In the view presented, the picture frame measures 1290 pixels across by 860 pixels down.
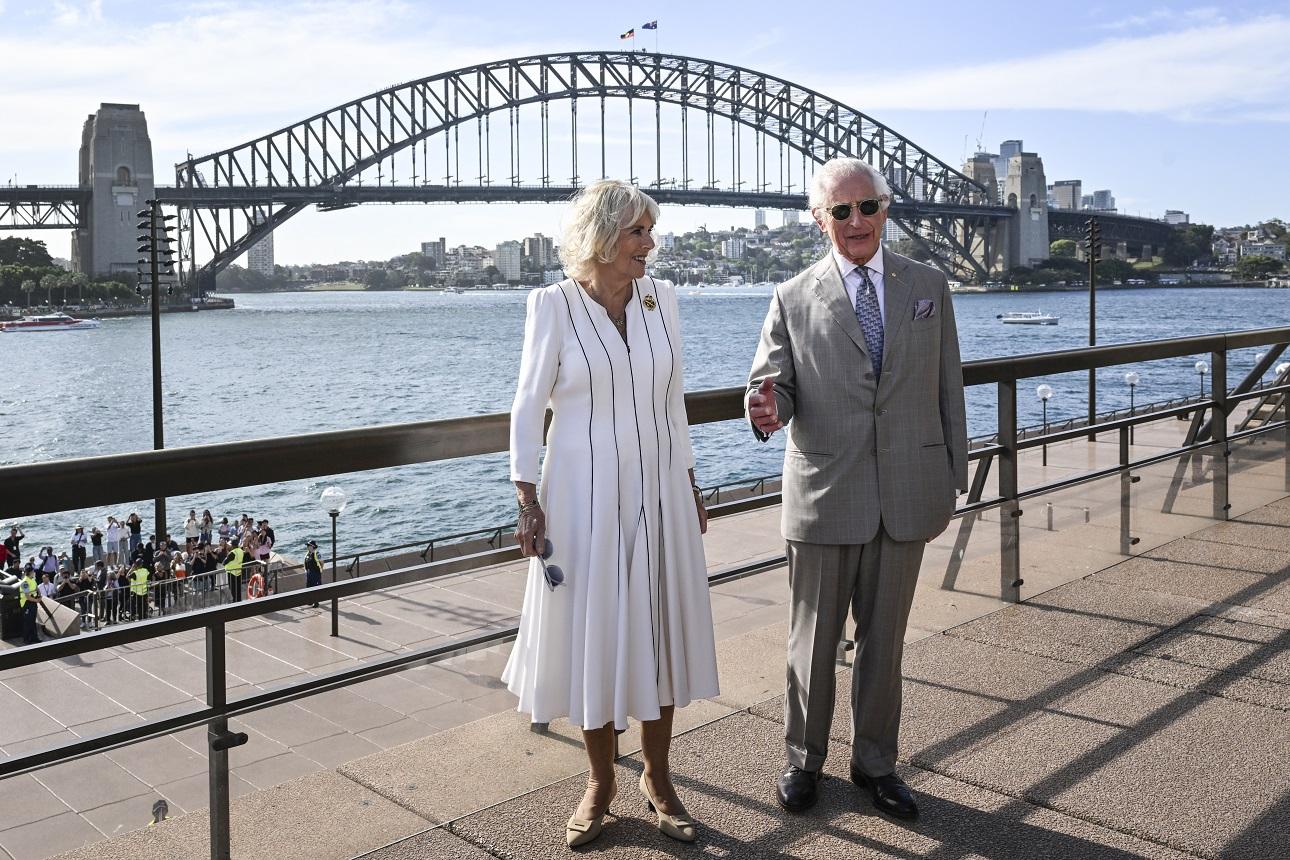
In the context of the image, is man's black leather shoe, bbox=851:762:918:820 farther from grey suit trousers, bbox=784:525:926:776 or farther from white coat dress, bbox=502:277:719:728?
white coat dress, bbox=502:277:719:728

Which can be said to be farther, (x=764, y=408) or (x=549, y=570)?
(x=764, y=408)

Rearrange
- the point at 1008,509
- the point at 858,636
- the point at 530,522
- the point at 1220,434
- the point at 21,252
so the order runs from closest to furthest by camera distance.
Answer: the point at 530,522, the point at 858,636, the point at 1008,509, the point at 1220,434, the point at 21,252

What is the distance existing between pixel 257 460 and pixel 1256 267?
117 metres

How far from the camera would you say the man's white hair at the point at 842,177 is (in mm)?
2252

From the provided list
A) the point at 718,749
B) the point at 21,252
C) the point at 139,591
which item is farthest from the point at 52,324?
the point at 718,749

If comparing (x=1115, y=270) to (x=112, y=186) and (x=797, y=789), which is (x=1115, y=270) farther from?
(x=797, y=789)

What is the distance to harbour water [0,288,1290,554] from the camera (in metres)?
29.7

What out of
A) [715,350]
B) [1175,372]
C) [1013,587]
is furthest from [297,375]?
[1013,587]

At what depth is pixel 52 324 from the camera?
251ft

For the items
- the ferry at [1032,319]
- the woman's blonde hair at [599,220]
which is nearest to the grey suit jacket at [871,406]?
the woman's blonde hair at [599,220]

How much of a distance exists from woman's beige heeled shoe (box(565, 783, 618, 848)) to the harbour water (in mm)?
782

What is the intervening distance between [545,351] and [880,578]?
2.44 feet

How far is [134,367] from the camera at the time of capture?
5950cm

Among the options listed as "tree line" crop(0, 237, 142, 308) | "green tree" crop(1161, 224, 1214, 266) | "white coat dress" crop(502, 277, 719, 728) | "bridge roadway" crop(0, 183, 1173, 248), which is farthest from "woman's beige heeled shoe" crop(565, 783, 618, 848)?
"green tree" crop(1161, 224, 1214, 266)
